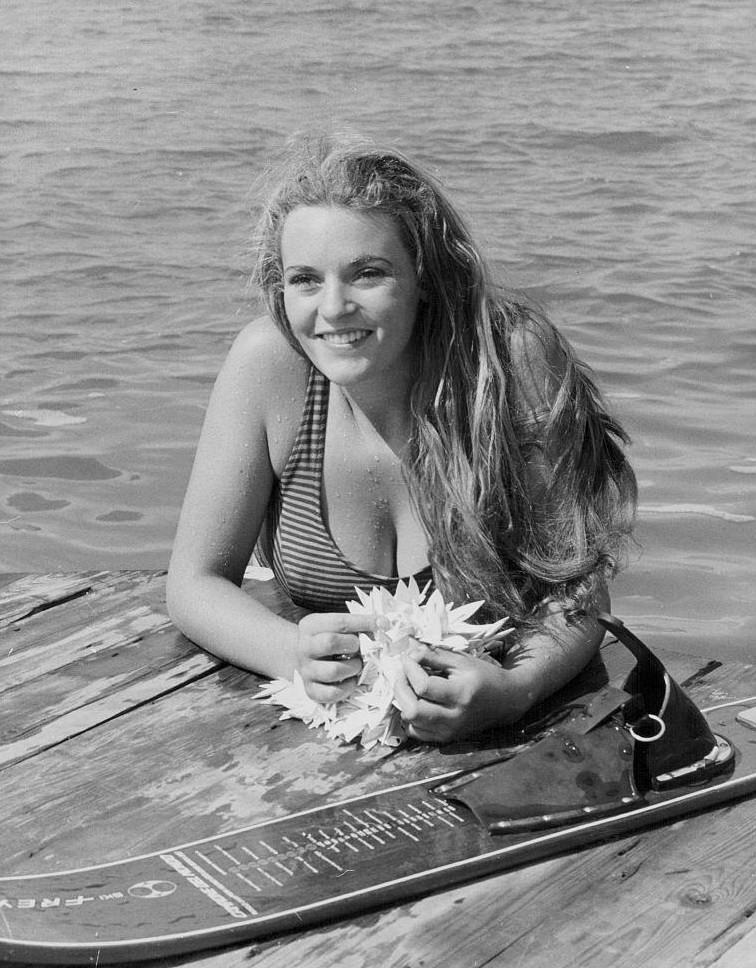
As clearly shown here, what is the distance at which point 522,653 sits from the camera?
2.97 meters

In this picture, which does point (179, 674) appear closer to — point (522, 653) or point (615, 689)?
point (522, 653)

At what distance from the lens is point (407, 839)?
8.02ft

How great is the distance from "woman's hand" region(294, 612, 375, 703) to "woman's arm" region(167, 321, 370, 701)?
0.98 feet

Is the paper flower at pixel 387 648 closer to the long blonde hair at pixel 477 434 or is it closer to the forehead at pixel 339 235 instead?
the long blonde hair at pixel 477 434

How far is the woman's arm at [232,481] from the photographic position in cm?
319

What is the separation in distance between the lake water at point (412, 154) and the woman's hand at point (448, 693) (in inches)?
86.5

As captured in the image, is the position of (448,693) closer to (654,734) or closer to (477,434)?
(654,734)

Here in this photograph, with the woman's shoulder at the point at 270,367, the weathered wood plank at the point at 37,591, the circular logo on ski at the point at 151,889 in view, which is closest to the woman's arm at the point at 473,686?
the circular logo on ski at the point at 151,889

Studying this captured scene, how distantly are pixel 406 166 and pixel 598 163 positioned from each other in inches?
362

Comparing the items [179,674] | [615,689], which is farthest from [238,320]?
[615,689]

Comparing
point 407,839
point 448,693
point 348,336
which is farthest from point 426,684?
point 348,336

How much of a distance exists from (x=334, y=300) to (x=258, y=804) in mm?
1022

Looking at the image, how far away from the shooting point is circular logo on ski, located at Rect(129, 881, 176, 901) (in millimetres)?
2275

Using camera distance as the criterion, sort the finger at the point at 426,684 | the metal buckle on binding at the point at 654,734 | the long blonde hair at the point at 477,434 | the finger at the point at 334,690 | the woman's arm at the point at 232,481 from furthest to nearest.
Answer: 1. the woman's arm at the point at 232,481
2. the long blonde hair at the point at 477,434
3. the finger at the point at 334,690
4. the finger at the point at 426,684
5. the metal buckle on binding at the point at 654,734
